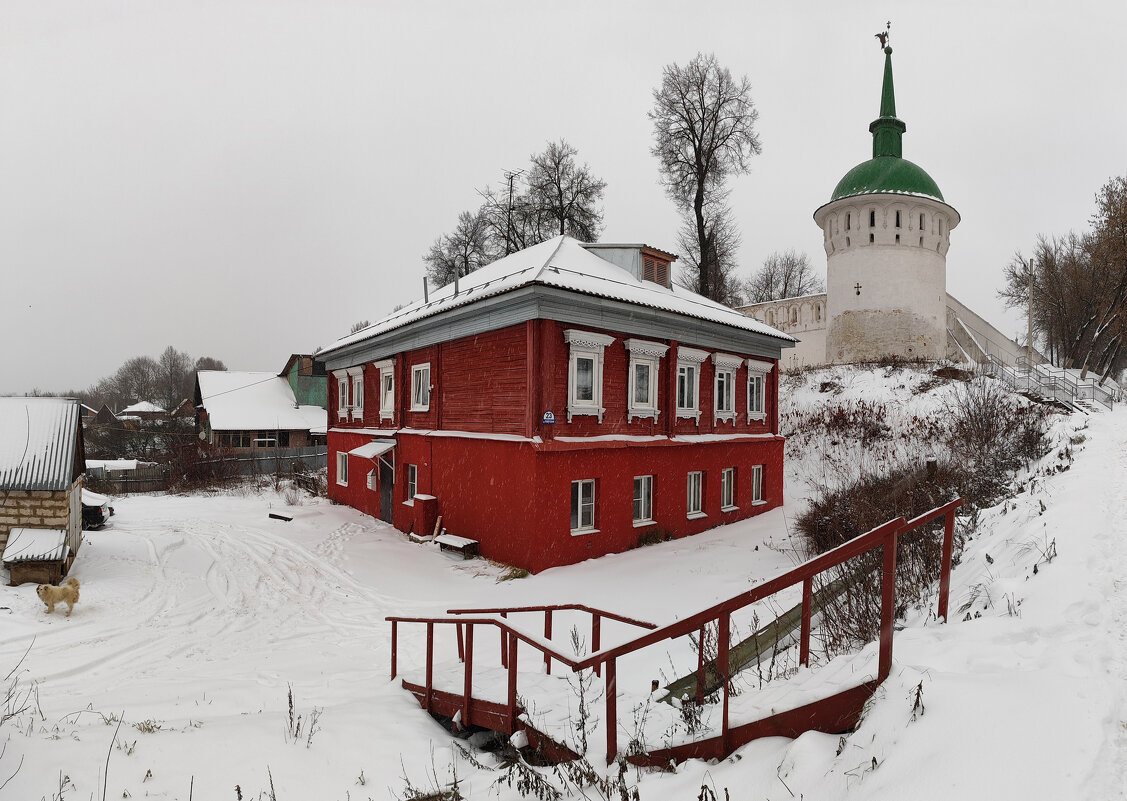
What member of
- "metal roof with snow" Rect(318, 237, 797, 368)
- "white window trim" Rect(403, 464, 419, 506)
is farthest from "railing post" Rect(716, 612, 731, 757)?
"white window trim" Rect(403, 464, 419, 506)

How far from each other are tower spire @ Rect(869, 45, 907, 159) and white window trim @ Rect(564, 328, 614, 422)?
2706 centimetres

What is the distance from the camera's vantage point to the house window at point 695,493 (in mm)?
17984

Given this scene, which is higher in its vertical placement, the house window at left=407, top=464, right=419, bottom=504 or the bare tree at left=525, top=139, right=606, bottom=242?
the bare tree at left=525, top=139, right=606, bottom=242

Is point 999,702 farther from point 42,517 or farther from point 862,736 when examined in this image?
point 42,517

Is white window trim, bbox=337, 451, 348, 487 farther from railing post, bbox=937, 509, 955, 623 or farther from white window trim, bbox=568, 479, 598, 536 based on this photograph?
railing post, bbox=937, 509, 955, 623

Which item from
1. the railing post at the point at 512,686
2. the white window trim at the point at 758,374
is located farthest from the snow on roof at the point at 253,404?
the railing post at the point at 512,686

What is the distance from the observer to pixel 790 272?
60375 millimetres

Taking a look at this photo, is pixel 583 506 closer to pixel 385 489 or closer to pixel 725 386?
Answer: pixel 725 386

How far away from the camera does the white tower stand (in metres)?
30.9

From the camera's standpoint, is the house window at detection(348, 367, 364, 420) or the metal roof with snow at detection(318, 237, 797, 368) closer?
the metal roof with snow at detection(318, 237, 797, 368)

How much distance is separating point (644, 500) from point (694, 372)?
14.4 ft

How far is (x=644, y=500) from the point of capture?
16250mm

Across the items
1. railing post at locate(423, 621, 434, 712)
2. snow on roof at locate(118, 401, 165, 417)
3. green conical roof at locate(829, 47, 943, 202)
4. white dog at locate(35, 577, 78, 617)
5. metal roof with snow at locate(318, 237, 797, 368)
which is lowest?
white dog at locate(35, 577, 78, 617)

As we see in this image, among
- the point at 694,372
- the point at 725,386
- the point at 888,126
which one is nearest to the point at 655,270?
the point at 694,372
